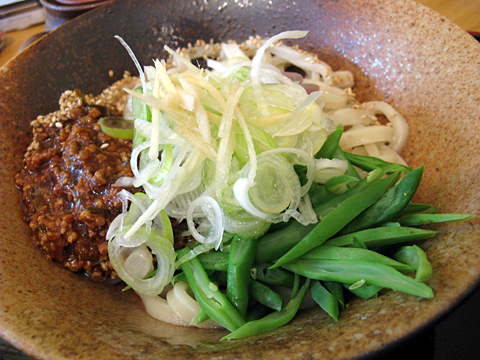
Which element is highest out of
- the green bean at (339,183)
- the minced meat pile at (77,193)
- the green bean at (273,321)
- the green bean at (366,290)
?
the green bean at (339,183)

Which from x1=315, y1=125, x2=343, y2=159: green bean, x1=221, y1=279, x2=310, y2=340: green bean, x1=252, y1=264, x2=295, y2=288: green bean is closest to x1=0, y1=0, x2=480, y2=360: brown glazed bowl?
x1=221, y1=279, x2=310, y2=340: green bean

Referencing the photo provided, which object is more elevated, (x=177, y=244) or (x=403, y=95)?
(x=403, y=95)

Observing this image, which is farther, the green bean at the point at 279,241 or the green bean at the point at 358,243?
the green bean at the point at 279,241

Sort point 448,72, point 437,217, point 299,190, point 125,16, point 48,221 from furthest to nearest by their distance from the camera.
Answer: point 125,16 → point 448,72 → point 48,221 → point 299,190 → point 437,217

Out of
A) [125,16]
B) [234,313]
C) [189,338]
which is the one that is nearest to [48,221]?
[189,338]

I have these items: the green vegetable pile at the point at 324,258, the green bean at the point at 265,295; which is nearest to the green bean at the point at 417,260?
Answer: the green vegetable pile at the point at 324,258

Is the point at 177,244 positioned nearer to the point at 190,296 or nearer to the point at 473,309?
the point at 190,296

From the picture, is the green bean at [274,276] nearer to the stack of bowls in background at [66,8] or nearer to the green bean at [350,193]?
the green bean at [350,193]

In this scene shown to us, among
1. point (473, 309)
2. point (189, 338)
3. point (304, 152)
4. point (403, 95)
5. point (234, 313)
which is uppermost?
point (403, 95)
